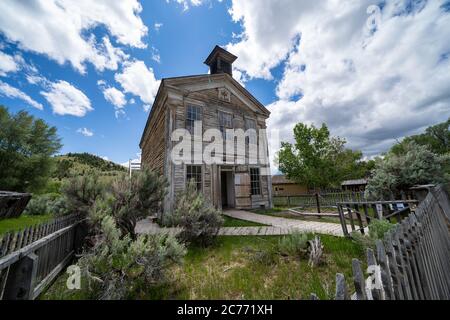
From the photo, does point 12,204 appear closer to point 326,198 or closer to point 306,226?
point 306,226

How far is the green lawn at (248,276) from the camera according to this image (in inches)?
102

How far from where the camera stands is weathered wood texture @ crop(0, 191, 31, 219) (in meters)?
7.78

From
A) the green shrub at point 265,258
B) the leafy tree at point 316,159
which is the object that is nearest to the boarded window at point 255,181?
the green shrub at point 265,258

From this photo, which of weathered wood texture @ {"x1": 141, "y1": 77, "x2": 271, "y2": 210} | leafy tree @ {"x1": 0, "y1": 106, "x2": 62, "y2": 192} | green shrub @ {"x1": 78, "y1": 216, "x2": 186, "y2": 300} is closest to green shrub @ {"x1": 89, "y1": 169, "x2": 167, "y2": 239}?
green shrub @ {"x1": 78, "y1": 216, "x2": 186, "y2": 300}

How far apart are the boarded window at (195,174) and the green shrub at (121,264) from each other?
593cm

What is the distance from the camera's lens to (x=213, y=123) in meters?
10.2

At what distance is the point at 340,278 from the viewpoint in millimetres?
1100

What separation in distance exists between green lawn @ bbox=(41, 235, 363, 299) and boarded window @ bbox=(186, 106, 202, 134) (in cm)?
648

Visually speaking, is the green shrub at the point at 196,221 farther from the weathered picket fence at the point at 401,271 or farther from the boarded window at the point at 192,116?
the boarded window at the point at 192,116

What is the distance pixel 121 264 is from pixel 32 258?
1.11 m

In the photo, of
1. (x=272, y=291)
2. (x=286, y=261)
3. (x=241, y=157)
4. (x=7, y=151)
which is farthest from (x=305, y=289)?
(x=7, y=151)

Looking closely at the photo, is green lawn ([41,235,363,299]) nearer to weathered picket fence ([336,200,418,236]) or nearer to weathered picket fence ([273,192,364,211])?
weathered picket fence ([336,200,418,236])

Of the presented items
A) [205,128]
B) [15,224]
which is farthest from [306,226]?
[15,224]
